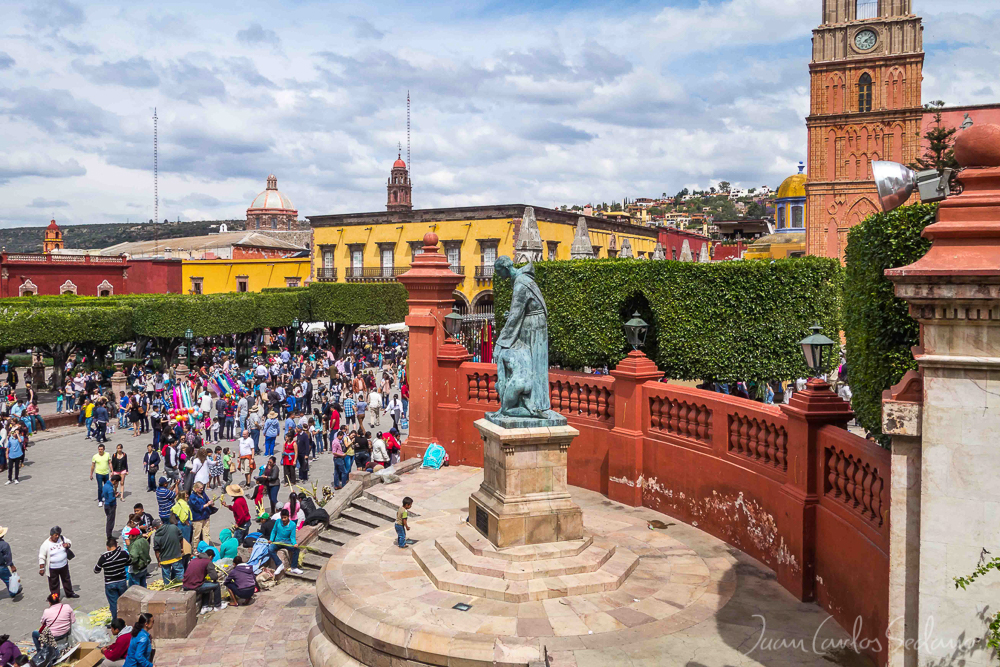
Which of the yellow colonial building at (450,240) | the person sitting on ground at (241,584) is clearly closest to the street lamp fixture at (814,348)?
the person sitting on ground at (241,584)

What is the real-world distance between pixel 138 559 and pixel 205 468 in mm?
4098

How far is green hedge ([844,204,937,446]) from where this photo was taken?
6.18m

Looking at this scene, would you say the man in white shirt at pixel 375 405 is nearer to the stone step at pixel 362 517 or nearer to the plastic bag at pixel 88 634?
the stone step at pixel 362 517

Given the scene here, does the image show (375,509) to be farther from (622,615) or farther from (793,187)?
(793,187)

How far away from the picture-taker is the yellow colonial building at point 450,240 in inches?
1641

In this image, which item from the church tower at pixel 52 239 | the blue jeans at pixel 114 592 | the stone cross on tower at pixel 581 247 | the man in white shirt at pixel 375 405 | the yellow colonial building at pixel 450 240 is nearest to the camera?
the blue jeans at pixel 114 592

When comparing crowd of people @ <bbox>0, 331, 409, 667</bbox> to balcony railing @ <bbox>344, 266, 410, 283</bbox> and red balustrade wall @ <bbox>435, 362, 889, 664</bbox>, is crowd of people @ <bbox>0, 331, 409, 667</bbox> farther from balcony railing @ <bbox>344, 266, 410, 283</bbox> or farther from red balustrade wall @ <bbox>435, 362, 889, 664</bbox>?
balcony railing @ <bbox>344, 266, 410, 283</bbox>

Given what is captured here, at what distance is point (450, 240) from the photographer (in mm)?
42906

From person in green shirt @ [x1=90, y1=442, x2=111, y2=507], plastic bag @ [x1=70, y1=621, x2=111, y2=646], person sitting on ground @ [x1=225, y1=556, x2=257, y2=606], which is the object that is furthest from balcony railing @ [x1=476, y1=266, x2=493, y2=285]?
plastic bag @ [x1=70, y1=621, x2=111, y2=646]

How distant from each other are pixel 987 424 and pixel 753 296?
37.9ft

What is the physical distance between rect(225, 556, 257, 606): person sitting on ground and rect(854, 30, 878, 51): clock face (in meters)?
36.4

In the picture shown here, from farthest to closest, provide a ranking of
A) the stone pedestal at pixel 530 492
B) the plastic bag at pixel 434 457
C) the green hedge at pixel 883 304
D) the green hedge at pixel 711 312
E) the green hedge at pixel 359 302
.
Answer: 1. the green hedge at pixel 359 302
2. the green hedge at pixel 711 312
3. the plastic bag at pixel 434 457
4. the stone pedestal at pixel 530 492
5. the green hedge at pixel 883 304

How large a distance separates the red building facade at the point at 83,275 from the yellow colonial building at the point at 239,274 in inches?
41.8

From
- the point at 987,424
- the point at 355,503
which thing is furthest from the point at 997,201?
the point at 355,503
